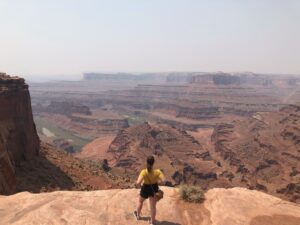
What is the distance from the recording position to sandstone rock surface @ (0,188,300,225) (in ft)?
35.0

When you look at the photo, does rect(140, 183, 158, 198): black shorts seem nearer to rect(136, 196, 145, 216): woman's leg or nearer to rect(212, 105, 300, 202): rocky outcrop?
rect(136, 196, 145, 216): woman's leg

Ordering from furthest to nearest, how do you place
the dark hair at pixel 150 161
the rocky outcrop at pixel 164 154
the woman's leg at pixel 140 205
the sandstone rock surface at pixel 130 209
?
the rocky outcrop at pixel 164 154
the sandstone rock surface at pixel 130 209
the woman's leg at pixel 140 205
the dark hair at pixel 150 161

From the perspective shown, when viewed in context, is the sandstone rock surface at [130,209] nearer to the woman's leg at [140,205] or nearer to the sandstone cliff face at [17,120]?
the woman's leg at [140,205]

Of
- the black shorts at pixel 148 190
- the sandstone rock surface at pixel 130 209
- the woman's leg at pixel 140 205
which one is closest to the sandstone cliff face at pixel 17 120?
the sandstone rock surface at pixel 130 209

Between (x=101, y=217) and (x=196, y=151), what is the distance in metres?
89.9

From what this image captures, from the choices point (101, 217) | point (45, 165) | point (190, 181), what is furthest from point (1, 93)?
point (190, 181)

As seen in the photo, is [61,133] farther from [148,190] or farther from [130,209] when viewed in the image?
[148,190]

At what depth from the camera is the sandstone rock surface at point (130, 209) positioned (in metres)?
10.7

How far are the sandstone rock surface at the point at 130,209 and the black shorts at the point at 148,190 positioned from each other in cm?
81


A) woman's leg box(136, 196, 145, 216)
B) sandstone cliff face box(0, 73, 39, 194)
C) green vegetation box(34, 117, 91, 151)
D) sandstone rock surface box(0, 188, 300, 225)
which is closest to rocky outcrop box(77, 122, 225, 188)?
green vegetation box(34, 117, 91, 151)

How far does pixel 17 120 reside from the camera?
32.7 metres

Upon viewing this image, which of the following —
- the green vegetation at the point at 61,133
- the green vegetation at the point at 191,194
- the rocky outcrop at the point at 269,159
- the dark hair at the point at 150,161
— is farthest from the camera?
the green vegetation at the point at 61,133

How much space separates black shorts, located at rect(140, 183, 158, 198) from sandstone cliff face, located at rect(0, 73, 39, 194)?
2129 cm

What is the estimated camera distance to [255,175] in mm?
77812
